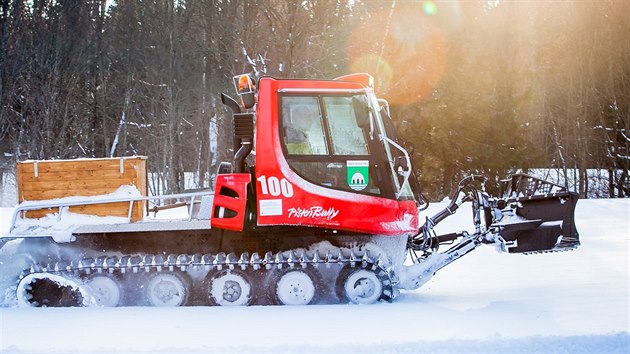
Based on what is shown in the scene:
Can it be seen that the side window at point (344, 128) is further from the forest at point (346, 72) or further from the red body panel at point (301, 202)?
the forest at point (346, 72)

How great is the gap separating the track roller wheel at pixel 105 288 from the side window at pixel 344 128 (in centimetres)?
286

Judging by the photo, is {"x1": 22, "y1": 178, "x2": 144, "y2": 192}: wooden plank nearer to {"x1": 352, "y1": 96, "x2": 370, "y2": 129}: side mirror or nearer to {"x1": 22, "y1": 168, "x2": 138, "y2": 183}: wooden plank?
{"x1": 22, "y1": 168, "x2": 138, "y2": 183}: wooden plank

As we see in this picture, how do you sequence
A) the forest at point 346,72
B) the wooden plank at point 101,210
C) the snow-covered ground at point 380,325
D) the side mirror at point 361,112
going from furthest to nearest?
the forest at point 346,72, the wooden plank at point 101,210, the side mirror at point 361,112, the snow-covered ground at point 380,325

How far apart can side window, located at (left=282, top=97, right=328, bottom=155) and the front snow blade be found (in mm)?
2292

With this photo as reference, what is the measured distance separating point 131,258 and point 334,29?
560 inches

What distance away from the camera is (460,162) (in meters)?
23.6

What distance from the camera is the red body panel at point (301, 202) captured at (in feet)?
22.9

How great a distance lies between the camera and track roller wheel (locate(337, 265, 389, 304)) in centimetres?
707

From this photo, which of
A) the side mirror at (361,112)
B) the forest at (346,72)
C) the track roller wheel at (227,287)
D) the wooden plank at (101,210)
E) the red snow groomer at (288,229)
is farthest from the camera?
the forest at (346,72)

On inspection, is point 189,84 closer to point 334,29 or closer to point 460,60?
point 334,29

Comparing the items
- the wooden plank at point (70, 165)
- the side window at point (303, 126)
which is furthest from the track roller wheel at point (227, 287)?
the wooden plank at point (70, 165)

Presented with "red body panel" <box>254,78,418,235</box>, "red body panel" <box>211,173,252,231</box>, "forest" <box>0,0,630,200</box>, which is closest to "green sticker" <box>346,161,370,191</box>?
"red body panel" <box>254,78,418,235</box>

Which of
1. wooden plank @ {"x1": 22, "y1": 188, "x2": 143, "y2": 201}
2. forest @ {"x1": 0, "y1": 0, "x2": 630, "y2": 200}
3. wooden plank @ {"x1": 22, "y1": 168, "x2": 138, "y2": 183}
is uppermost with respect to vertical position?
forest @ {"x1": 0, "y1": 0, "x2": 630, "y2": 200}

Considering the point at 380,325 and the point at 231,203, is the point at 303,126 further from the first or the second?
the point at 380,325
